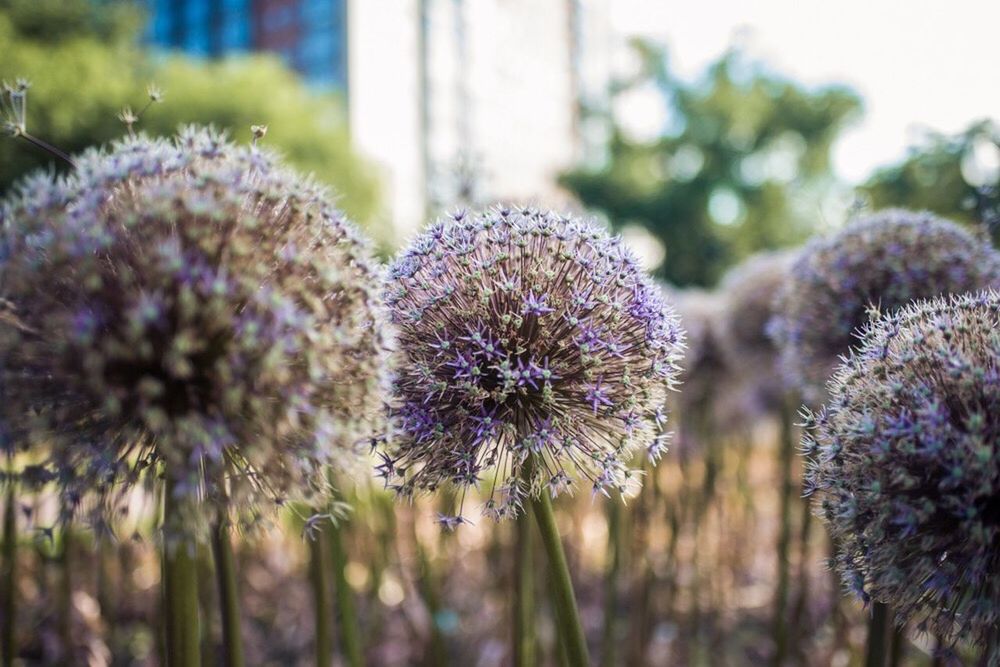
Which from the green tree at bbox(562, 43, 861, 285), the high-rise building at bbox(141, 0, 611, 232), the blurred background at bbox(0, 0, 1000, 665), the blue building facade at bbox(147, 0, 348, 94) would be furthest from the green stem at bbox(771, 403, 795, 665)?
the blue building facade at bbox(147, 0, 348, 94)

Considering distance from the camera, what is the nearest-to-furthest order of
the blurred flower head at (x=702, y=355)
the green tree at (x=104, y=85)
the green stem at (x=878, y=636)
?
the green stem at (x=878, y=636) < the blurred flower head at (x=702, y=355) < the green tree at (x=104, y=85)

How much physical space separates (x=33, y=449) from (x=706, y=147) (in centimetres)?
2245

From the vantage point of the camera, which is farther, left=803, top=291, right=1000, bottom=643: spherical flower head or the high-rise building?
the high-rise building

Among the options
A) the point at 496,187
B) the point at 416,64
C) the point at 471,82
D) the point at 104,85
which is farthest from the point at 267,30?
the point at 496,187

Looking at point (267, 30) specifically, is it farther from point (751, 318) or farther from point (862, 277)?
point (862, 277)

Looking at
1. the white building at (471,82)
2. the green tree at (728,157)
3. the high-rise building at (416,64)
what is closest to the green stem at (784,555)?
the green tree at (728,157)

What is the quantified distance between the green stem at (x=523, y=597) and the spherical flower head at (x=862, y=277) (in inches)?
39.2

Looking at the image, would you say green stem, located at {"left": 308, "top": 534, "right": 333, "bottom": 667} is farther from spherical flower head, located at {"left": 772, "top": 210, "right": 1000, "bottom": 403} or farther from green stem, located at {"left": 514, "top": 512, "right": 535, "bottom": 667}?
spherical flower head, located at {"left": 772, "top": 210, "right": 1000, "bottom": 403}

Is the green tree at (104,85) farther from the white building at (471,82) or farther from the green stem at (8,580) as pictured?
the white building at (471,82)

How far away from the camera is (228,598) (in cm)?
153

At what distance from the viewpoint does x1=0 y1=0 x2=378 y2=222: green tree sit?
9510 millimetres

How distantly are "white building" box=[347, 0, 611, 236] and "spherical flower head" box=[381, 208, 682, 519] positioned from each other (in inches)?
879

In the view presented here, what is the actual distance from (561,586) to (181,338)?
0.84 meters

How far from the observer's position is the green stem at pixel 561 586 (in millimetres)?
1393
